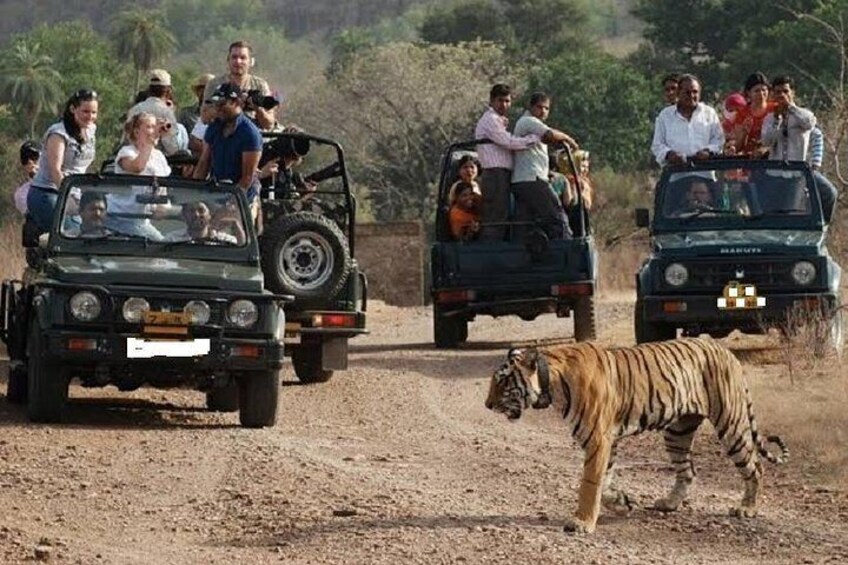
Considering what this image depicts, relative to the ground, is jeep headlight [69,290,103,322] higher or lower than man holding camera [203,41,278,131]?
lower

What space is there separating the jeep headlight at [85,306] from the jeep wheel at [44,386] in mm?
233

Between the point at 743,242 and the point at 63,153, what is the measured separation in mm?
5499

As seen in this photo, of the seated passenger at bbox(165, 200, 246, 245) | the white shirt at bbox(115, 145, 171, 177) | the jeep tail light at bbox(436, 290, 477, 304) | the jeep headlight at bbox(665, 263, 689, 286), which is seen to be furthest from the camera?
the jeep tail light at bbox(436, 290, 477, 304)

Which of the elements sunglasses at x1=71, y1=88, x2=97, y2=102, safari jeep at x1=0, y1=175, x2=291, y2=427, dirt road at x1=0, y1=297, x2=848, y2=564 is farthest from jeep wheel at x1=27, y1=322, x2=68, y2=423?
sunglasses at x1=71, y1=88, x2=97, y2=102

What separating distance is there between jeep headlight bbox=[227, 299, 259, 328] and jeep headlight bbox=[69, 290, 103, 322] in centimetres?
75

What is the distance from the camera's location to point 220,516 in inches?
420

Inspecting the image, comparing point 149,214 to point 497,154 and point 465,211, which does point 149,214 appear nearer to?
point 497,154

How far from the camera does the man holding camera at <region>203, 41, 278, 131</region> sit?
58.3 feet

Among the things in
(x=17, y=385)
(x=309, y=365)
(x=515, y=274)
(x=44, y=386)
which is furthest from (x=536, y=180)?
(x=44, y=386)

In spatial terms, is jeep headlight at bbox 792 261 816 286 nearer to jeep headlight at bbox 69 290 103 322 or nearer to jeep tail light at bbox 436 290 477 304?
jeep tail light at bbox 436 290 477 304

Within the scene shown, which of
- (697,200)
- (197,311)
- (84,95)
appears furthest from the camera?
(697,200)

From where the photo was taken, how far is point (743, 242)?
719 inches

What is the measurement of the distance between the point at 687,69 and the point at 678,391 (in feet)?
156

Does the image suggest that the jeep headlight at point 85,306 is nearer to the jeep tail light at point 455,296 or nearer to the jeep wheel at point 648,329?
the jeep wheel at point 648,329
